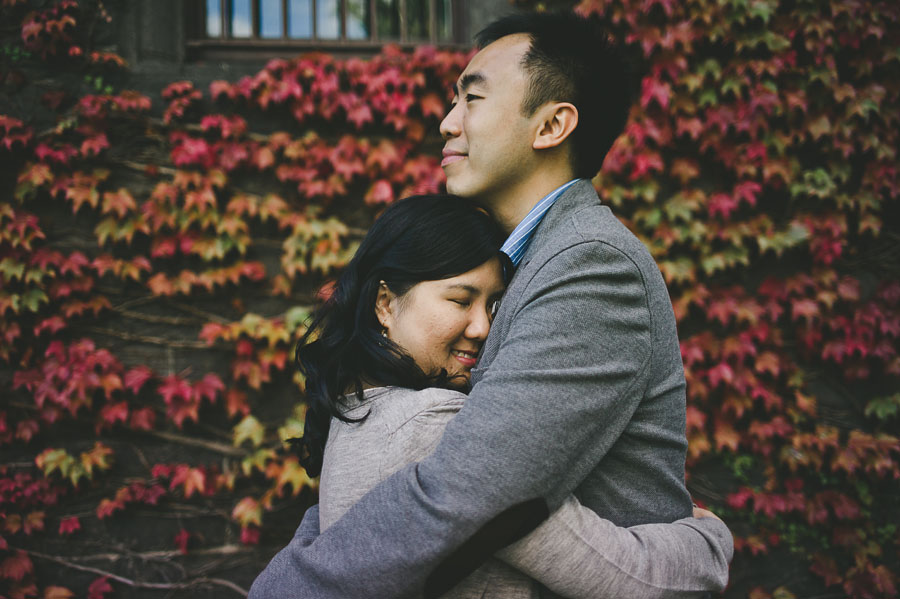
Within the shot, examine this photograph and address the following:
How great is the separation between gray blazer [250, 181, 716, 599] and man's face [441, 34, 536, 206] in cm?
35

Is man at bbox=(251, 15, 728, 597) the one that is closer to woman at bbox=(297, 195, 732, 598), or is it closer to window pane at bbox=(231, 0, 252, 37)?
woman at bbox=(297, 195, 732, 598)

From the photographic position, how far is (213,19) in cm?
350

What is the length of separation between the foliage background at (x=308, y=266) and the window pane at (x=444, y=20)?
1.33 feet

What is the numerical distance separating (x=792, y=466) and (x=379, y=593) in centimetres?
315

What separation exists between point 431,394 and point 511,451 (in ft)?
1.00

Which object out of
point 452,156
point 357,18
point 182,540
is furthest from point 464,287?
point 357,18

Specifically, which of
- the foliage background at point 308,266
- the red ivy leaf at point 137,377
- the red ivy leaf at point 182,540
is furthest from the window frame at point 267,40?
the red ivy leaf at point 182,540

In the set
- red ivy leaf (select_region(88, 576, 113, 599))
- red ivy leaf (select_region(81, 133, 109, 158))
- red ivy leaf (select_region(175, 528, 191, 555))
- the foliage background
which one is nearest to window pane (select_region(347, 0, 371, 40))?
the foliage background

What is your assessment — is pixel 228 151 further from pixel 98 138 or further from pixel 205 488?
pixel 205 488

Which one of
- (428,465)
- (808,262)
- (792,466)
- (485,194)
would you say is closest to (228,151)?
(485,194)

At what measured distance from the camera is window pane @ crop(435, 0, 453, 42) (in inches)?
142

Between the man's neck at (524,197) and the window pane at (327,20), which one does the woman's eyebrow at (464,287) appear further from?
the window pane at (327,20)

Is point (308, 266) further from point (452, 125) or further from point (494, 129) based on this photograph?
point (494, 129)

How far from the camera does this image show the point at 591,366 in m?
1.13
